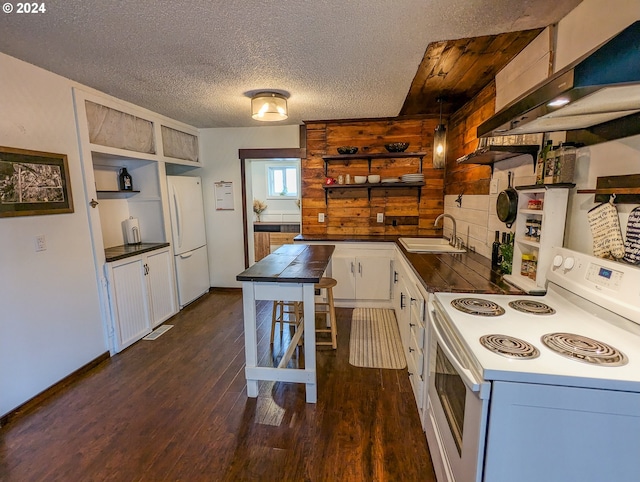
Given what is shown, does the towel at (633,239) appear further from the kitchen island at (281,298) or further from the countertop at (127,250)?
the countertop at (127,250)

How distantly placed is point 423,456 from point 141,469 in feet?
5.07

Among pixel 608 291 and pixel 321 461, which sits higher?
pixel 608 291

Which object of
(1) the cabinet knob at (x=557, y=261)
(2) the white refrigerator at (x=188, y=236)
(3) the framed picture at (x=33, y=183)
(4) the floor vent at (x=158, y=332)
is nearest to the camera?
(1) the cabinet knob at (x=557, y=261)

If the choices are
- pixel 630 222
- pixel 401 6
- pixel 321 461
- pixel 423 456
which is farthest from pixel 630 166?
pixel 321 461

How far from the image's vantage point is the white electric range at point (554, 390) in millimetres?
876

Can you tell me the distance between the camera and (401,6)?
1531 millimetres

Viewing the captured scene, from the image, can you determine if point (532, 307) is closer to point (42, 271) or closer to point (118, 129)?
point (42, 271)

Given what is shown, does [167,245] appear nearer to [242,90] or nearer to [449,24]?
[242,90]

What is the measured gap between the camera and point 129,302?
3023 mm

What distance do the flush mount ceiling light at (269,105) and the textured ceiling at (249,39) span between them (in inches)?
4.5

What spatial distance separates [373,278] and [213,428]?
236 cm

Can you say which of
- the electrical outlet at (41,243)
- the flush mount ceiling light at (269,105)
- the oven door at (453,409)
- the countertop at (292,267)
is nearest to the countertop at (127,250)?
the electrical outlet at (41,243)

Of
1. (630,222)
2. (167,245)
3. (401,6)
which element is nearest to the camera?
(630,222)

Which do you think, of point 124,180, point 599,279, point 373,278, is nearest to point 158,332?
point 124,180
